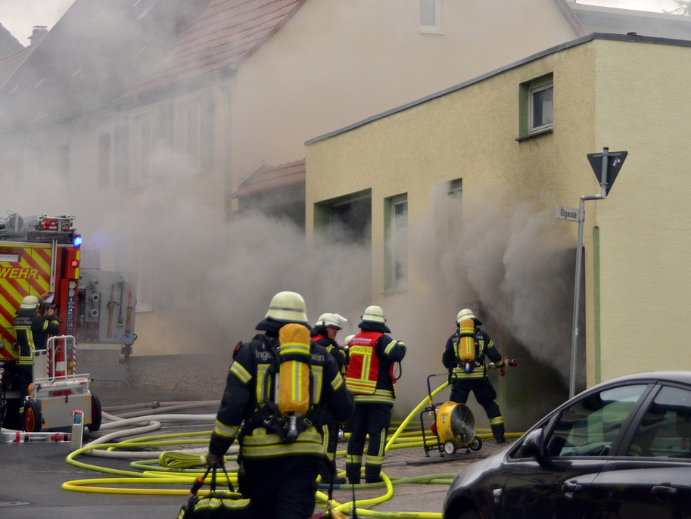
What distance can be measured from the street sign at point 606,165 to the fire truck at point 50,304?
7.21m

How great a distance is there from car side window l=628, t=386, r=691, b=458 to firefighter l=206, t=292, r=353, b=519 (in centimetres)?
169

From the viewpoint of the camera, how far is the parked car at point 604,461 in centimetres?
483

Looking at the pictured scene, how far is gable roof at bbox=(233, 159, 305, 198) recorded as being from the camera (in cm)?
2016

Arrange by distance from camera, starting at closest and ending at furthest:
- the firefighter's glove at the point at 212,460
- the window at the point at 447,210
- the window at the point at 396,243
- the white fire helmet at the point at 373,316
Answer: the firefighter's glove at the point at 212,460, the white fire helmet at the point at 373,316, the window at the point at 447,210, the window at the point at 396,243

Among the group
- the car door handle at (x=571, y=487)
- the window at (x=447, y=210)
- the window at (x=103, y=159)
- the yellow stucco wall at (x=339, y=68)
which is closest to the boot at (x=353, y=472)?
the car door handle at (x=571, y=487)

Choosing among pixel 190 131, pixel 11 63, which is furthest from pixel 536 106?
pixel 11 63

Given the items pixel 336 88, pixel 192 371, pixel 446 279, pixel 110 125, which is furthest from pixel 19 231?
pixel 110 125

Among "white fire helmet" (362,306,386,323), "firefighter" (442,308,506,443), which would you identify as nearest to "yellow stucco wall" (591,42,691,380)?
"firefighter" (442,308,506,443)

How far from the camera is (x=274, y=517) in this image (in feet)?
19.6

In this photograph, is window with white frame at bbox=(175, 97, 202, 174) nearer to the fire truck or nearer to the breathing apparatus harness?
the fire truck

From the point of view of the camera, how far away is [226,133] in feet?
74.8

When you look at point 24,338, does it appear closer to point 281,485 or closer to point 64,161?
point 281,485

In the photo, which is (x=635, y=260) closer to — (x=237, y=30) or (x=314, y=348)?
(x=314, y=348)

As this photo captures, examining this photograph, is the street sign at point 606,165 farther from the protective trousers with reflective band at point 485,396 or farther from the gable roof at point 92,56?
the gable roof at point 92,56
